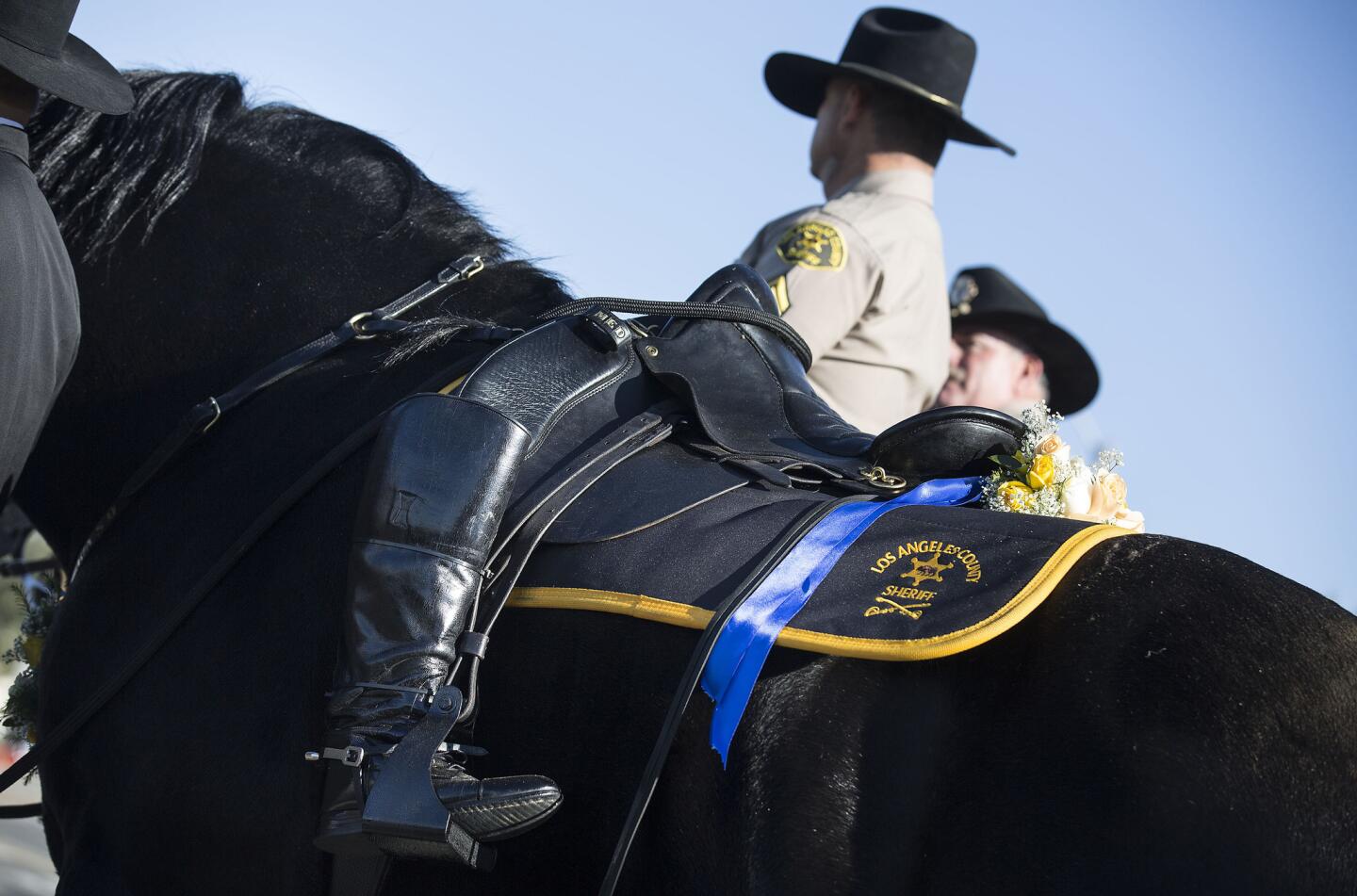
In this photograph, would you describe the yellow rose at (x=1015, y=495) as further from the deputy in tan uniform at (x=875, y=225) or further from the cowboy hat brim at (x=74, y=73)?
the cowboy hat brim at (x=74, y=73)

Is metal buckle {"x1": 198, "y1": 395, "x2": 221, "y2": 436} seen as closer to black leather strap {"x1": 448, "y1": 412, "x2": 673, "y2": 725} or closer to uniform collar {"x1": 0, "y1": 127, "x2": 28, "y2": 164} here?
uniform collar {"x1": 0, "y1": 127, "x2": 28, "y2": 164}

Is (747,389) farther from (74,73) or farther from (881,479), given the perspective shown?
(74,73)

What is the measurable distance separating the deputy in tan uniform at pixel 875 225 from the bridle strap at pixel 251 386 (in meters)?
1.44

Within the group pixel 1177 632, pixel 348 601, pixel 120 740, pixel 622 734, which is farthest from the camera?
pixel 120 740

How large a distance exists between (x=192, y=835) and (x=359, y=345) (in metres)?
1.06

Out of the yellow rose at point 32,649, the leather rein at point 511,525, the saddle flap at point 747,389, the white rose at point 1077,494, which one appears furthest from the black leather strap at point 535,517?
the yellow rose at point 32,649

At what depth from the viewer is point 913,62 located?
462 cm

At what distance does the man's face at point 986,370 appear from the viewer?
736cm

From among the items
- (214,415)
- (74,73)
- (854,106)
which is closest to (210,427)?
(214,415)

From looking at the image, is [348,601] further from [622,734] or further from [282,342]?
[282,342]

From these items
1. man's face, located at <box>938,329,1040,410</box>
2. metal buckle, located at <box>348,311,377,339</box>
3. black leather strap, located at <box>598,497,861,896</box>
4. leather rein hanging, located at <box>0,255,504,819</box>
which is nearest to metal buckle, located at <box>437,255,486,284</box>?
leather rein hanging, located at <box>0,255,504,819</box>

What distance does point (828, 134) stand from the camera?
4.81 metres

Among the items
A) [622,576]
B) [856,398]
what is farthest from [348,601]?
[856,398]

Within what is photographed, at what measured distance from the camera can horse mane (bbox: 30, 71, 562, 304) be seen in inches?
120
